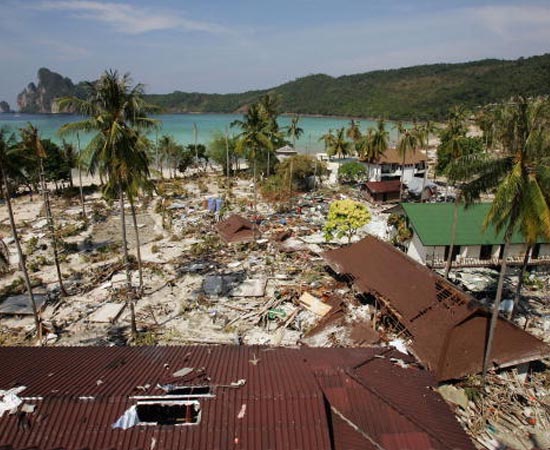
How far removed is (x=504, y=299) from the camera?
2233 centimetres

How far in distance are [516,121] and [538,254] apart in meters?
18.7

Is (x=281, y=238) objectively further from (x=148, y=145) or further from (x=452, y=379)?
(x=452, y=379)

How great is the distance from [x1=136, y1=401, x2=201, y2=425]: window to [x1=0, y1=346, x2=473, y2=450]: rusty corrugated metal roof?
31 centimetres

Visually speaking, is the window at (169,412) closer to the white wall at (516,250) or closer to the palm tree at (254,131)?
the palm tree at (254,131)

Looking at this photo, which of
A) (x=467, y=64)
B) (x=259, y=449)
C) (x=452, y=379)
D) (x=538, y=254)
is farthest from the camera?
(x=467, y=64)

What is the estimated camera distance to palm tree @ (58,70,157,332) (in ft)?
52.1

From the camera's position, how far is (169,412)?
9.69m

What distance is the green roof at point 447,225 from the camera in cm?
2580

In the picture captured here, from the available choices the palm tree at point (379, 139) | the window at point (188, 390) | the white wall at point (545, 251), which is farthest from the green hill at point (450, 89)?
the window at point (188, 390)

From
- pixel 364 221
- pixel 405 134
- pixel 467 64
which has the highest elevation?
pixel 467 64

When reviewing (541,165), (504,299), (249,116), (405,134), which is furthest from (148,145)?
(405,134)

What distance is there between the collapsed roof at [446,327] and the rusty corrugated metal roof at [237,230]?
13790 mm

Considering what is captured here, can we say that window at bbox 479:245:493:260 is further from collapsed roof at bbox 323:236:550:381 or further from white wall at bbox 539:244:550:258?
collapsed roof at bbox 323:236:550:381

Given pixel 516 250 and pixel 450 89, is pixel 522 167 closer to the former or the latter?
pixel 516 250
